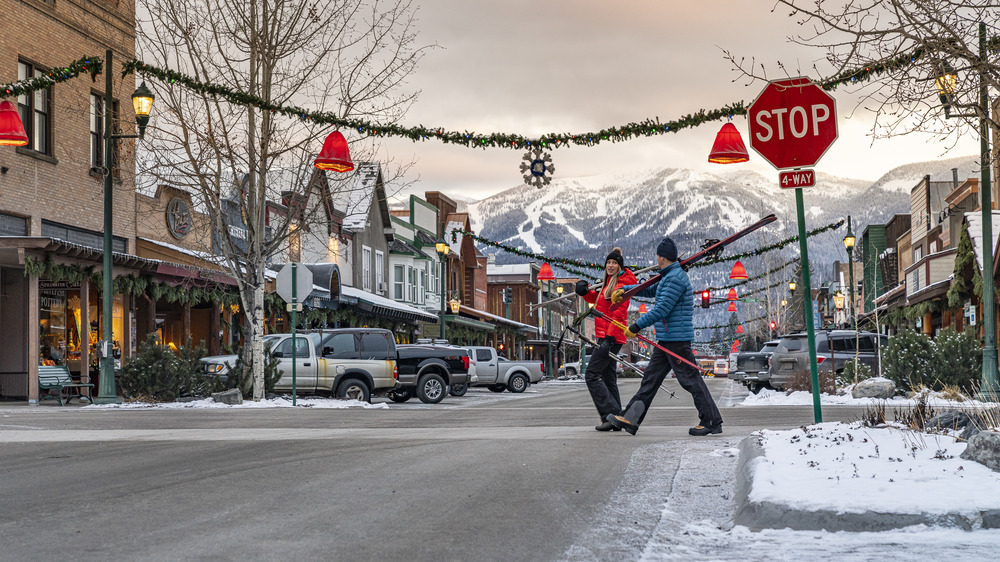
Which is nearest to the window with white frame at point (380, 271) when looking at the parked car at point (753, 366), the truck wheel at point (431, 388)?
the parked car at point (753, 366)

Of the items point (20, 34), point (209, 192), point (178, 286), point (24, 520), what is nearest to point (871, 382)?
point (209, 192)

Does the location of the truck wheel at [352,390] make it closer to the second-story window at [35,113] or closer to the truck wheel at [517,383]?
the second-story window at [35,113]

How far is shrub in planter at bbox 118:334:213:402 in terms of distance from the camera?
71.6 ft

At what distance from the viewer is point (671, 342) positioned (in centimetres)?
1148

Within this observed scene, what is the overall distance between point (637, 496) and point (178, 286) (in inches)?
830

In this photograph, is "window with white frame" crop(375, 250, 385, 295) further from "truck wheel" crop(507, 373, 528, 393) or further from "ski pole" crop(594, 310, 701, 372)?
"ski pole" crop(594, 310, 701, 372)

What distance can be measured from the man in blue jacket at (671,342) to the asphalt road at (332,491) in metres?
0.26

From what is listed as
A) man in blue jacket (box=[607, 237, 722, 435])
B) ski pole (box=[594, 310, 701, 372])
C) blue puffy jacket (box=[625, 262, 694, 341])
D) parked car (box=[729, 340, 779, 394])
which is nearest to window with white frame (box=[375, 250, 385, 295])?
parked car (box=[729, 340, 779, 394])

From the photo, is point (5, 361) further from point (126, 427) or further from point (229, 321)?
point (126, 427)

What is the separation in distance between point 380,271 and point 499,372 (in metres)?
14.6

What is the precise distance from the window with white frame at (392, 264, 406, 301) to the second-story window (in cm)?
2556

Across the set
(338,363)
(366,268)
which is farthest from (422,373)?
(366,268)

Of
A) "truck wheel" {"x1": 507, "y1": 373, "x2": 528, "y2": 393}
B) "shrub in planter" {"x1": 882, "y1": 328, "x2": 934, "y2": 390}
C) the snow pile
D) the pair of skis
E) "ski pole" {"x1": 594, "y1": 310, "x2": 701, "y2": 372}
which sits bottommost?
"truck wheel" {"x1": 507, "y1": 373, "x2": 528, "y2": 393}

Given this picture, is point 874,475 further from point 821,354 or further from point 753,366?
point 753,366
